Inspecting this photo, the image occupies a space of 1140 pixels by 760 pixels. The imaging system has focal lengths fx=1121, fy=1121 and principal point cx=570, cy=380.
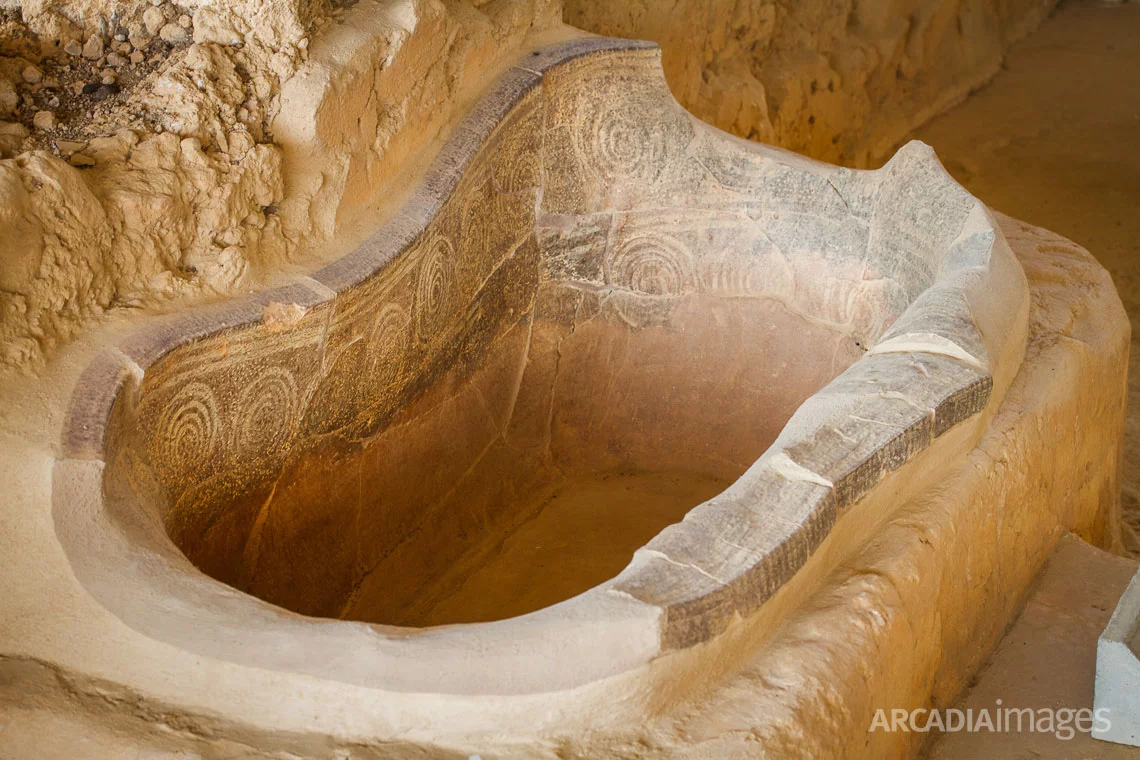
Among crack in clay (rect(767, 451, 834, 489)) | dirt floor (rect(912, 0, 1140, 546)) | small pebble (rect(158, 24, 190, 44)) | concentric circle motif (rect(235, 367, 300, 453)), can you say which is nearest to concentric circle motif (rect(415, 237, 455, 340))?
concentric circle motif (rect(235, 367, 300, 453))

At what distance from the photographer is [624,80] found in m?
2.97

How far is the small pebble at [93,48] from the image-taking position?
2.31 meters

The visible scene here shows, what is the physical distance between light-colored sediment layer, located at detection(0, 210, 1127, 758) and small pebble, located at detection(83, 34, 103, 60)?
712 mm

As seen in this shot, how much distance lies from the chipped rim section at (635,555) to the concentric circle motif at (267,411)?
144mm

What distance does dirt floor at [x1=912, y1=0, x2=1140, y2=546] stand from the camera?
16.5ft

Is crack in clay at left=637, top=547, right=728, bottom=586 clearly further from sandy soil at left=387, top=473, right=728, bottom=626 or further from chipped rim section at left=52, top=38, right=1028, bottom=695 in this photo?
sandy soil at left=387, top=473, right=728, bottom=626

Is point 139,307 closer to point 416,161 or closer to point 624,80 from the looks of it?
point 416,161

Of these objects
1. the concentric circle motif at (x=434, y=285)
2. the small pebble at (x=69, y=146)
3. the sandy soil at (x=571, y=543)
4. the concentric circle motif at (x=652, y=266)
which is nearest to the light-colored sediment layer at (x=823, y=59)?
the concentric circle motif at (x=652, y=266)

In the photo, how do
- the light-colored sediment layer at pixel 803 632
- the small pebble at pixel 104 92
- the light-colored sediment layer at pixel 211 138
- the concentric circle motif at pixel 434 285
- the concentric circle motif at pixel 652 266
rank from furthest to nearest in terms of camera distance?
the concentric circle motif at pixel 652 266, the concentric circle motif at pixel 434 285, the small pebble at pixel 104 92, the light-colored sediment layer at pixel 211 138, the light-colored sediment layer at pixel 803 632

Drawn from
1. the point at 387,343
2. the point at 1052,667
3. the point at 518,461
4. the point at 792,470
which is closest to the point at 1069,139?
the point at 518,461

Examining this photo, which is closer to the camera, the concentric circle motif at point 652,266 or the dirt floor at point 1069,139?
the concentric circle motif at point 652,266

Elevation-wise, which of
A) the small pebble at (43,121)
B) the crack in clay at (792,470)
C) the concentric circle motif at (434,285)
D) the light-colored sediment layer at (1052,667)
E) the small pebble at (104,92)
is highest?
the small pebble at (104,92)

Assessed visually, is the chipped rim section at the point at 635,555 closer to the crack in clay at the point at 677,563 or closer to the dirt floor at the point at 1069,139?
the crack in clay at the point at 677,563

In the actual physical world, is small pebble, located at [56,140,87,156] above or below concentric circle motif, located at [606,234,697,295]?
above
